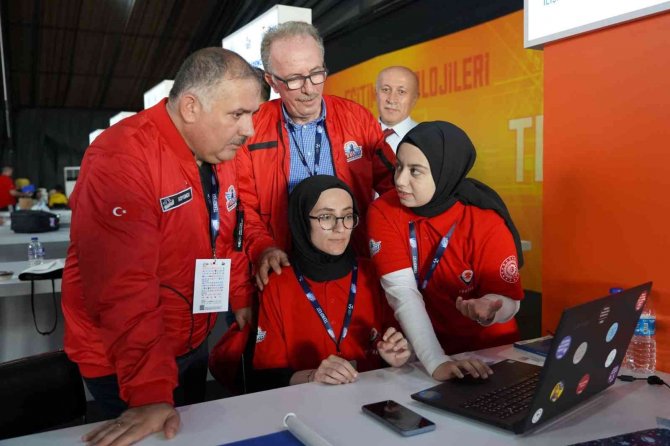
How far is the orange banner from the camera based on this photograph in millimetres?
3660

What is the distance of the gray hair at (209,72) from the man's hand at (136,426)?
0.70 metres

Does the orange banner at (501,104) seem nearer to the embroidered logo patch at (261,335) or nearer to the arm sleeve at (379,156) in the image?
the arm sleeve at (379,156)

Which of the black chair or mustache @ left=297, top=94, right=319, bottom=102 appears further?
mustache @ left=297, top=94, right=319, bottom=102

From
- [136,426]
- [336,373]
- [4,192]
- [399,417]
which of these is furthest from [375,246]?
[4,192]

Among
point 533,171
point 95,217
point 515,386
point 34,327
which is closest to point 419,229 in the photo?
point 515,386

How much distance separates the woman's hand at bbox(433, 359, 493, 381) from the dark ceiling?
15.4ft

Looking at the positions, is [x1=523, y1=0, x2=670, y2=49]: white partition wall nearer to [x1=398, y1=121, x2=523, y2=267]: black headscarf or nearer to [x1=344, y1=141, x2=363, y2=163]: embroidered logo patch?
[x1=398, y1=121, x2=523, y2=267]: black headscarf

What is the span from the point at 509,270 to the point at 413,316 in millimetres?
320

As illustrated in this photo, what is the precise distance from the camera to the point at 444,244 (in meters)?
1.71

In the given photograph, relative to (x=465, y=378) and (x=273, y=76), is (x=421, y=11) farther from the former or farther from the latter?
(x=465, y=378)

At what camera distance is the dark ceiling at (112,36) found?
842cm

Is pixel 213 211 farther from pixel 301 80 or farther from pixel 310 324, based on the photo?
pixel 301 80

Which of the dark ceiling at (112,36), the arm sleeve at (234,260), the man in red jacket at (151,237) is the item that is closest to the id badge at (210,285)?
the man in red jacket at (151,237)

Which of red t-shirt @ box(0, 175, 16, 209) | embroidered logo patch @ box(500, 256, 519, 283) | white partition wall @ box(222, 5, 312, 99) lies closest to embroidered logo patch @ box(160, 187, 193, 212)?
embroidered logo patch @ box(500, 256, 519, 283)
